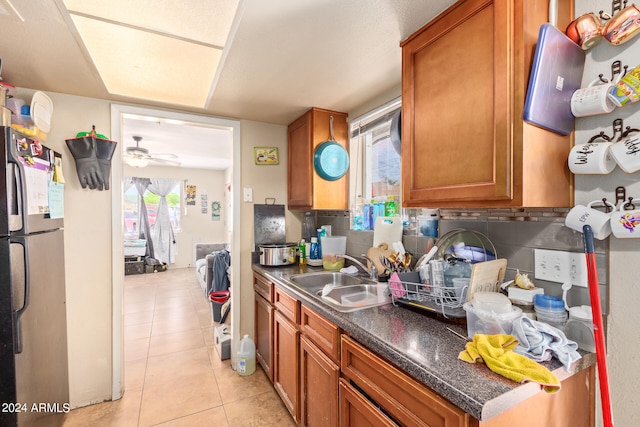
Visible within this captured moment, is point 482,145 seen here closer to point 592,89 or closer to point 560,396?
point 592,89

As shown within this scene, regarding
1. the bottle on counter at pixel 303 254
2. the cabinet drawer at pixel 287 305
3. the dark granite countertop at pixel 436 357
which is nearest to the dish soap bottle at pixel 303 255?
the bottle on counter at pixel 303 254

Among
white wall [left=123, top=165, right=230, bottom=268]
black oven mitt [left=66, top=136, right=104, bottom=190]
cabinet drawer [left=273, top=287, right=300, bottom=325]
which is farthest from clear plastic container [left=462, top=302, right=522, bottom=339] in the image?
white wall [left=123, top=165, right=230, bottom=268]

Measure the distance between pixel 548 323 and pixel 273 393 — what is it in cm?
184

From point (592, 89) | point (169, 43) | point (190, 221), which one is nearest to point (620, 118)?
point (592, 89)

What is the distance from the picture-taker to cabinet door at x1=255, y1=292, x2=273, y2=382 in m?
2.04

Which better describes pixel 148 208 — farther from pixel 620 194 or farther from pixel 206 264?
pixel 620 194

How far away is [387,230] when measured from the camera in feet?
5.91

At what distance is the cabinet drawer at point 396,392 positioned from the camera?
2.48 ft

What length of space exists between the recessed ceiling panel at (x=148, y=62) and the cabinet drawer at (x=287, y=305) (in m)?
1.46

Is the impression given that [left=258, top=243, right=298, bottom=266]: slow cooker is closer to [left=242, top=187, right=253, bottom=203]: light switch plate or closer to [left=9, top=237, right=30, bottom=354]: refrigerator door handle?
[left=242, top=187, right=253, bottom=203]: light switch plate

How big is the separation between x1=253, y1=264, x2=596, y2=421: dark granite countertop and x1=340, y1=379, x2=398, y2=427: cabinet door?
21 centimetres

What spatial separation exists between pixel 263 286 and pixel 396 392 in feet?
4.83

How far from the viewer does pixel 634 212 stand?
81 cm

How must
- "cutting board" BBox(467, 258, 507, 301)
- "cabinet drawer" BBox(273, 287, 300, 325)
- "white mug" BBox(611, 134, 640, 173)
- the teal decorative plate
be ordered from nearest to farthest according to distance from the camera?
1. "white mug" BBox(611, 134, 640, 173)
2. "cutting board" BBox(467, 258, 507, 301)
3. "cabinet drawer" BBox(273, 287, 300, 325)
4. the teal decorative plate
